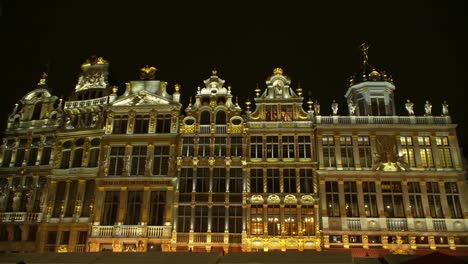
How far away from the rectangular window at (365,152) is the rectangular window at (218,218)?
35.6 ft

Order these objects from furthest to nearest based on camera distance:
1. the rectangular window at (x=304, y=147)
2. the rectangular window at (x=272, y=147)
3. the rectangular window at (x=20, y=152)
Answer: the rectangular window at (x=20, y=152) → the rectangular window at (x=272, y=147) → the rectangular window at (x=304, y=147)

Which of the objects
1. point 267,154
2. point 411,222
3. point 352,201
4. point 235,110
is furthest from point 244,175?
point 411,222

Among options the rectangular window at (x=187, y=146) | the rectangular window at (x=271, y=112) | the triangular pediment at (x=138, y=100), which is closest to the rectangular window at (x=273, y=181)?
the rectangular window at (x=271, y=112)

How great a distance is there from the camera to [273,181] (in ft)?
106

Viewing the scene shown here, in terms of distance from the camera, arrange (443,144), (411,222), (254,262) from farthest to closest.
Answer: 1. (443,144)
2. (411,222)
3. (254,262)

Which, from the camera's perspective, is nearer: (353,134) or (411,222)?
(411,222)

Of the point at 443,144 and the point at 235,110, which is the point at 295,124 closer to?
the point at 235,110

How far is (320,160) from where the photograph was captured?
3216 centimetres

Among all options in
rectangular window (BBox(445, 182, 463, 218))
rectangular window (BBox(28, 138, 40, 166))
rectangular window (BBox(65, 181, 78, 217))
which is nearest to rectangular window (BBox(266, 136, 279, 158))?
rectangular window (BBox(445, 182, 463, 218))

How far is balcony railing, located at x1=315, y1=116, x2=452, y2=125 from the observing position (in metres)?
33.1

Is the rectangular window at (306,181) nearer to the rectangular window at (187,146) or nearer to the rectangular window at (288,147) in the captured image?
the rectangular window at (288,147)

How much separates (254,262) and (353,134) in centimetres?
1796

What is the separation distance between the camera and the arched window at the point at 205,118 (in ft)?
113

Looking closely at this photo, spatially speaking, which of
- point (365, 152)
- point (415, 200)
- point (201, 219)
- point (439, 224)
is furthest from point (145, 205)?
point (439, 224)
